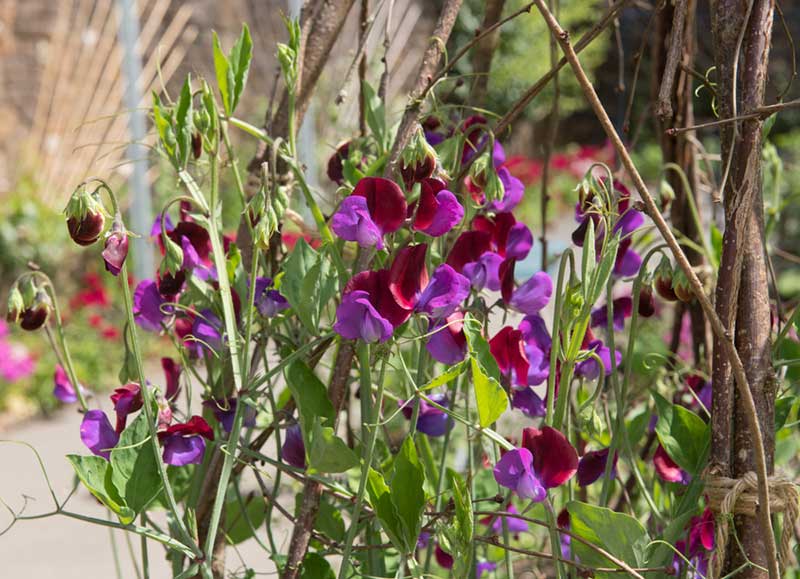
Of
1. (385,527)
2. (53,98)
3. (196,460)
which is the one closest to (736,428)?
(385,527)

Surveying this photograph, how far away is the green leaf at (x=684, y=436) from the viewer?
74 centimetres

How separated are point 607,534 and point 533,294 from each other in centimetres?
17

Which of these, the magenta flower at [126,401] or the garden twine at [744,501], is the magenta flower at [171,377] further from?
the garden twine at [744,501]

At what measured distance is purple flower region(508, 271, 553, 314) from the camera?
0.71 meters

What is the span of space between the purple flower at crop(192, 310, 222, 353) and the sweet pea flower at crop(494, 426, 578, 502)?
0.80 feet

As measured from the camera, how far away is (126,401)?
71 cm

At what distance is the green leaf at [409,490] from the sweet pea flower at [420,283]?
9 cm

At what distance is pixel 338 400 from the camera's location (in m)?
0.77

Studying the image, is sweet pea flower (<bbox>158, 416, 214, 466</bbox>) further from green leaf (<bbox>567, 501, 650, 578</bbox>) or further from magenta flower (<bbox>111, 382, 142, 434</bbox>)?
green leaf (<bbox>567, 501, 650, 578</bbox>)

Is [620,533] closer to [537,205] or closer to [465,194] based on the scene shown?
[465,194]

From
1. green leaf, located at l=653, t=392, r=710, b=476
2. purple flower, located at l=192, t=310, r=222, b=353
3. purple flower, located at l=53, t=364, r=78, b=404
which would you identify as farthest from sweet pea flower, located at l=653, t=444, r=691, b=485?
purple flower, located at l=53, t=364, r=78, b=404

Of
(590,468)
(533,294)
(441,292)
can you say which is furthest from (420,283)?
(590,468)

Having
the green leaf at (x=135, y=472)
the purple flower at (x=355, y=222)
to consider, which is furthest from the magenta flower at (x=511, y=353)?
the green leaf at (x=135, y=472)

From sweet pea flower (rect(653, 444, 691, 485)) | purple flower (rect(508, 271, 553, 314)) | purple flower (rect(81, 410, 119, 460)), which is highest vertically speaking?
purple flower (rect(508, 271, 553, 314))
